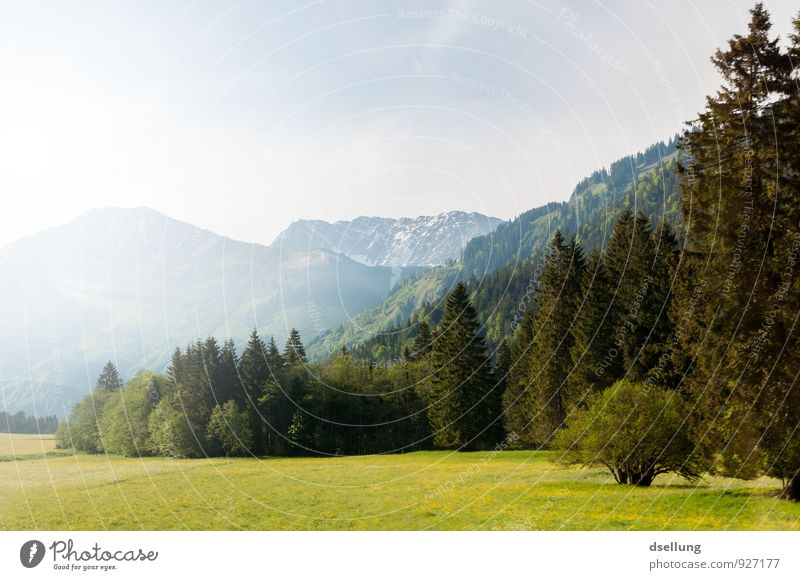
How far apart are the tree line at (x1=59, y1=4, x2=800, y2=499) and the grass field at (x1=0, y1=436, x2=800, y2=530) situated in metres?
1.76

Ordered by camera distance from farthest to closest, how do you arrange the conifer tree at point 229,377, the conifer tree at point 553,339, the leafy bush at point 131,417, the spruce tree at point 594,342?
the conifer tree at point 229,377, the conifer tree at point 553,339, the spruce tree at point 594,342, the leafy bush at point 131,417

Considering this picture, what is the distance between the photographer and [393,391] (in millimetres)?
57062

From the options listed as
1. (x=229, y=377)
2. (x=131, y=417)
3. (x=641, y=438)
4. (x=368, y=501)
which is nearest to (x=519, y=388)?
(x=229, y=377)

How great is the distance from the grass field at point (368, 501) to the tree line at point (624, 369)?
1.76 m

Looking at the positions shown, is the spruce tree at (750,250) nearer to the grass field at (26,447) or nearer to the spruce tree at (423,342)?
the grass field at (26,447)

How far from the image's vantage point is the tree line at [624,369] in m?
16.2

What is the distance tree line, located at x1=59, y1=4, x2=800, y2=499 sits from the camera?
16.2 meters

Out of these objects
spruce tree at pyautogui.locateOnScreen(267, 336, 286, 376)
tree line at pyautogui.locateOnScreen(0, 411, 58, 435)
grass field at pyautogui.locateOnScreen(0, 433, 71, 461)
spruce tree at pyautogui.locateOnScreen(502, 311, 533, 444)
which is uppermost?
spruce tree at pyautogui.locateOnScreen(267, 336, 286, 376)

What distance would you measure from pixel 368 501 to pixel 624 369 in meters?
27.1

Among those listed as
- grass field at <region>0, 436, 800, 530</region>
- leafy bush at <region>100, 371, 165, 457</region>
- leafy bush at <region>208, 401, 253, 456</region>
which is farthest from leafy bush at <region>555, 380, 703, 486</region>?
leafy bush at <region>208, 401, 253, 456</region>

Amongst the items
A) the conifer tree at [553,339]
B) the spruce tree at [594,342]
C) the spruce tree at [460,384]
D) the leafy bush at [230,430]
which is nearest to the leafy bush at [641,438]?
the spruce tree at [594,342]

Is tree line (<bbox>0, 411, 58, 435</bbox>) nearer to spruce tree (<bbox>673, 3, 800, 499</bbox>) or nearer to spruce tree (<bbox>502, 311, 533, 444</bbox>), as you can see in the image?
spruce tree (<bbox>673, 3, 800, 499</bbox>)
